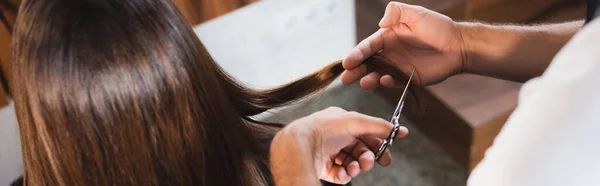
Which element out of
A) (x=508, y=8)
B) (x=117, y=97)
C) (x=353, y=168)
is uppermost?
(x=117, y=97)

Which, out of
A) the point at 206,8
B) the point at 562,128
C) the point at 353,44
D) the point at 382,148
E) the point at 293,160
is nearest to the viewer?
the point at 562,128

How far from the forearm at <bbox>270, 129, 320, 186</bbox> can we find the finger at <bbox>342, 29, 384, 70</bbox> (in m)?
0.14

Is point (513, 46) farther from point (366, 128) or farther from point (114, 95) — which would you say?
point (114, 95)

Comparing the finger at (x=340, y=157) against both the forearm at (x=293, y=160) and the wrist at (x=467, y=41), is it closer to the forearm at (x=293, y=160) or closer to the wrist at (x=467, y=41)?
the forearm at (x=293, y=160)

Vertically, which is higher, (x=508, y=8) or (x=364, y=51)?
(x=364, y=51)

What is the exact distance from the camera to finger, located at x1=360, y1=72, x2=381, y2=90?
2.77ft

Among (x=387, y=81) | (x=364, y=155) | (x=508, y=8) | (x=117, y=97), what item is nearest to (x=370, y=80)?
(x=387, y=81)

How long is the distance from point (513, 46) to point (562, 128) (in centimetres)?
50

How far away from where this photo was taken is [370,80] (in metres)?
0.85

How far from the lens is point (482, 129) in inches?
51.3

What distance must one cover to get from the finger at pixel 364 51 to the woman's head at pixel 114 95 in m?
0.25

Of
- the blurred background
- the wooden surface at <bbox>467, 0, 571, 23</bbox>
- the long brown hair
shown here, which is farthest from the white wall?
the wooden surface at <bbox>467, 0, 571, 23</bbox>

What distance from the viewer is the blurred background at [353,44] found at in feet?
4.07

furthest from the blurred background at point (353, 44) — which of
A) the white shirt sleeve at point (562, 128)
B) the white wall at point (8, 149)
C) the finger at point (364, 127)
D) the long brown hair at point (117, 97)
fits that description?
the white shirt sleeve at point (562, 128)
